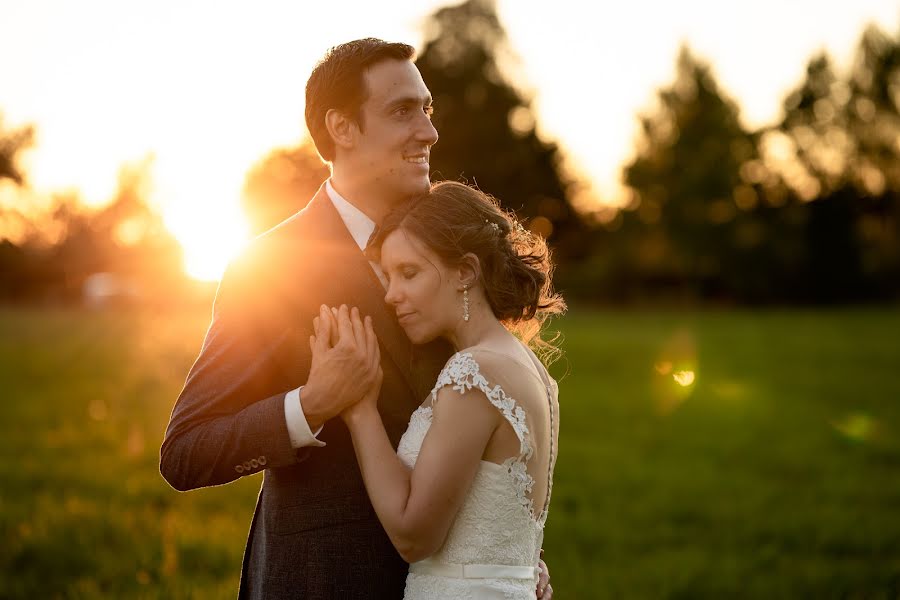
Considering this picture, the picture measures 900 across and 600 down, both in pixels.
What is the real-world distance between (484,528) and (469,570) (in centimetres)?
15

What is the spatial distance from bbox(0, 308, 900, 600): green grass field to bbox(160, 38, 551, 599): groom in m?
1.27

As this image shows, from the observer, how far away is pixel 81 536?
822 centimetres

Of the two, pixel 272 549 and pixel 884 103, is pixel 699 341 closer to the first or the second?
pixel 272 549

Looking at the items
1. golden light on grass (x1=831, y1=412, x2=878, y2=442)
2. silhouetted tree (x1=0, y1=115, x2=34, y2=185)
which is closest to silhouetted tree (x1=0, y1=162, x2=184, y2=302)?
silhouetted tree (x1=0, y1=115, x2=34, y2=185)

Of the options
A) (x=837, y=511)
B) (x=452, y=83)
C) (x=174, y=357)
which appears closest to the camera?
(x=837, y=511)

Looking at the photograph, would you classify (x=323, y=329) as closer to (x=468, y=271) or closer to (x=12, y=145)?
(x=468, y=271)

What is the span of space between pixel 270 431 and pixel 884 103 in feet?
218

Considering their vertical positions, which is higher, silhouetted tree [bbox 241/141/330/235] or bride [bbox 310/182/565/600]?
silhouetted tree [bbox 241/141/330/235]

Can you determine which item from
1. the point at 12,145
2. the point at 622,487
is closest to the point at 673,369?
the point at 622,487

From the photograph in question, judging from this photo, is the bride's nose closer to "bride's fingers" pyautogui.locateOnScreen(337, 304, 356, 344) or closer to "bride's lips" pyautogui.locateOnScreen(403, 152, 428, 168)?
"bride's fingers" pyautogui.locateOnScreen(337, 304, 356, 344)

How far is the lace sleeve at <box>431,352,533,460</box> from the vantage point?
2.87 meters

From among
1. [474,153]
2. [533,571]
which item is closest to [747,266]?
[474,153]

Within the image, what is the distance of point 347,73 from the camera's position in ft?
11.1

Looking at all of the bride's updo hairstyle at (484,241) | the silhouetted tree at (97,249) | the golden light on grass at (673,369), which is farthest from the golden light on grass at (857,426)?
the silhouetted tree at (97,249)
